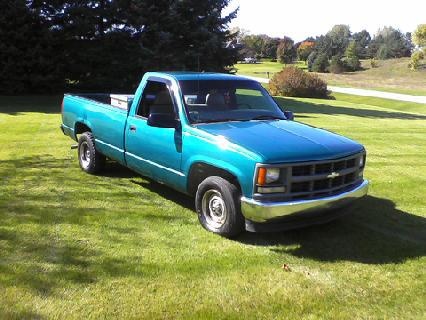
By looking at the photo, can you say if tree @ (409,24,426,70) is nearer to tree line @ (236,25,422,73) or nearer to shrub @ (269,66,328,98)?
tree line @ (236,25,422,73)

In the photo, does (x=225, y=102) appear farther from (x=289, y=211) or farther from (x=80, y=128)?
(x=80, y=128)

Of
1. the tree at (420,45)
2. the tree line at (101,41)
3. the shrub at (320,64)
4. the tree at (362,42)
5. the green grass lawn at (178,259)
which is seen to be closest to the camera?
the green grass lawn at (178,259)

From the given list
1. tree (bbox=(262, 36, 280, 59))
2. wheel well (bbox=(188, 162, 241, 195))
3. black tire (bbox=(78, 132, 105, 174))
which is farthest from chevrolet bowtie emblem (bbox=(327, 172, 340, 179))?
tree (bbox=(262, 36, 280, 59))

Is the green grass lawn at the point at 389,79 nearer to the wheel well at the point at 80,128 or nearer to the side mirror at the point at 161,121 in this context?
the wheel well at the point at 80,128

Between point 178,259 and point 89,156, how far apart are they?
3.77 m

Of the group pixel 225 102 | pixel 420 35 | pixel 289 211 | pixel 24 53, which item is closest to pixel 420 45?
pixel 420 35

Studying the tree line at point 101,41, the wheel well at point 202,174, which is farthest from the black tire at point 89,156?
the tree line at point 101,41

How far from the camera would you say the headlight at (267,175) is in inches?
187

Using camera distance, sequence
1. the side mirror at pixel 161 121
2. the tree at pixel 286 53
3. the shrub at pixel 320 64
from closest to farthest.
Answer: the side mirror at pixel 161 121 → the shrub at pixel 320 64 → the tree at pixel 286 53

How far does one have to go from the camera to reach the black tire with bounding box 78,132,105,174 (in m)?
7.78

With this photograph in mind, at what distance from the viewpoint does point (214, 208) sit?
539cm

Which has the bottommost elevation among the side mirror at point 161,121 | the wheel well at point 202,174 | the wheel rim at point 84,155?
the wheel rim at point 84,155

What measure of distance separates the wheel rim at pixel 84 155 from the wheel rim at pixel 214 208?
3237 mm

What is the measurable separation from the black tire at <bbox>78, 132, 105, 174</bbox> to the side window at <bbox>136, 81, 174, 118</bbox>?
1.52 metres
